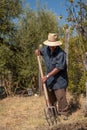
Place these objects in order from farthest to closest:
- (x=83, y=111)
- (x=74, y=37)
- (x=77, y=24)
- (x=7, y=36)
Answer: (x=7, y=36)
(x=74, y=37)
(x=83, y=111)
(x=77, y=24)

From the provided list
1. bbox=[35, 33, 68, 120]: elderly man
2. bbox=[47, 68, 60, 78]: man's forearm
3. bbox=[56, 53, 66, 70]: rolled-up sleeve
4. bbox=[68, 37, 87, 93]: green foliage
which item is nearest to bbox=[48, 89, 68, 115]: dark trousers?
bbox=[35, 33, 68, 120]: elderly man

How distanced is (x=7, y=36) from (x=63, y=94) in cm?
431

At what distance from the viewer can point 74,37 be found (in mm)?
9703

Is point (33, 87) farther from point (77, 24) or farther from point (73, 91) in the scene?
point (77, 24)

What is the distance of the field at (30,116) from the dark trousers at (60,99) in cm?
23

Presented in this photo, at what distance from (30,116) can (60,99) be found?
0.97m

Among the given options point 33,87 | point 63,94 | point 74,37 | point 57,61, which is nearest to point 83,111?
point 63,94

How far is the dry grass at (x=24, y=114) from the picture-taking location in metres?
7.75

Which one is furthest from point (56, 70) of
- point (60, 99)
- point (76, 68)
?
point (76, 68)

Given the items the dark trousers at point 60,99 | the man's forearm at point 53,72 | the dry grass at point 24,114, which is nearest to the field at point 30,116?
the dry grass at point 24,114

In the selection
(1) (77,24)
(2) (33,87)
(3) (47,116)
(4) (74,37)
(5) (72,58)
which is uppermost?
(1) (77,24)

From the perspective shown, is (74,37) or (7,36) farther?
(7,36)

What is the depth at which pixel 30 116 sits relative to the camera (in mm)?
8492

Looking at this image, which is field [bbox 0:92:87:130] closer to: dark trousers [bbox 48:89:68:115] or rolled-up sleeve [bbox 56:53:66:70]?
dark trousers [bbox 48:89:68:115]
